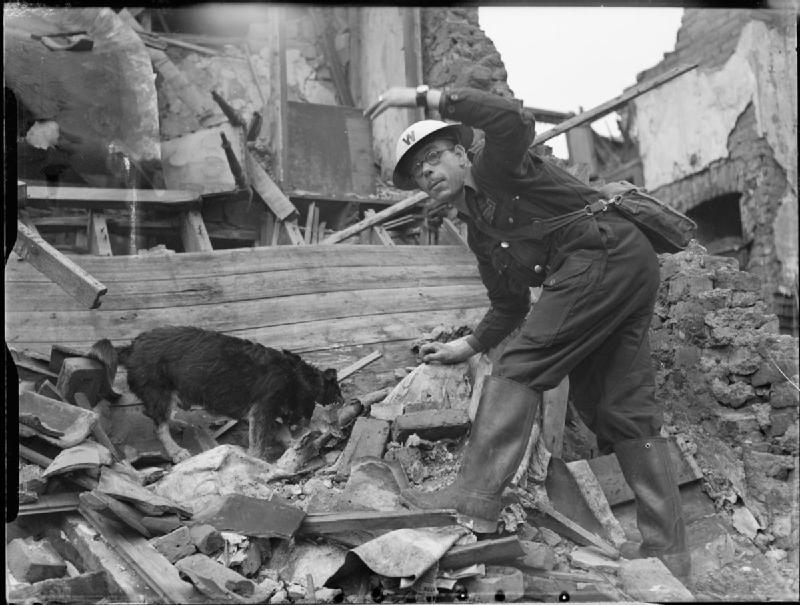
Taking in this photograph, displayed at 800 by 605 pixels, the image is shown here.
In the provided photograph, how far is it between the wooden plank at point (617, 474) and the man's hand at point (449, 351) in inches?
33.6

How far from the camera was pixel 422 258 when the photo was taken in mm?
4879

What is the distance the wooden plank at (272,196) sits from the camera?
15.8 ft

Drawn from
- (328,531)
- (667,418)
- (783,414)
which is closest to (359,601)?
(328,531)

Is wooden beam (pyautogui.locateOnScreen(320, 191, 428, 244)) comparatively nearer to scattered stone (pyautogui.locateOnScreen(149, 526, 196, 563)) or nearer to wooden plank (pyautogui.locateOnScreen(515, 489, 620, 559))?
wooden plank (pyautogui.locateOnScreen(515, 489, 620, 559))

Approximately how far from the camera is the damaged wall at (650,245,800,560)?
427 cm

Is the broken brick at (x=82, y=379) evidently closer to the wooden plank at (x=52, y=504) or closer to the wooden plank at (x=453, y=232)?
the wooden plank at (x=52, y=504)

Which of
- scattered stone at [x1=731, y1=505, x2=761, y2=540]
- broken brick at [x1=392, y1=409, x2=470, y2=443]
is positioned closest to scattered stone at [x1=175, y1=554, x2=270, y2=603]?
broken brick at [x1=392, y1=409, x2=470, y2=443]

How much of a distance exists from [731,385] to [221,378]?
2943mm

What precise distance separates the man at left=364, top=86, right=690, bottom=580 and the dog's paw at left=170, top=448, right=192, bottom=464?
48.0 inches

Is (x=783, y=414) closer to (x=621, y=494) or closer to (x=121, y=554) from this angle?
(x=621, y=494)

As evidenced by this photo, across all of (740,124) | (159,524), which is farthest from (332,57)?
(159,524)

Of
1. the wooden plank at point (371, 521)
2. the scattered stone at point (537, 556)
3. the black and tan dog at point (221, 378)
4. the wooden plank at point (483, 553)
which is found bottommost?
the scattered stone at point (537, 556)

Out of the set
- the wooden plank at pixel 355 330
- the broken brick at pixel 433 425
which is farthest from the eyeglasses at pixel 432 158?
the broken brick at pixel 433 425

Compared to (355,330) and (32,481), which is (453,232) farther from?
(32,481)
